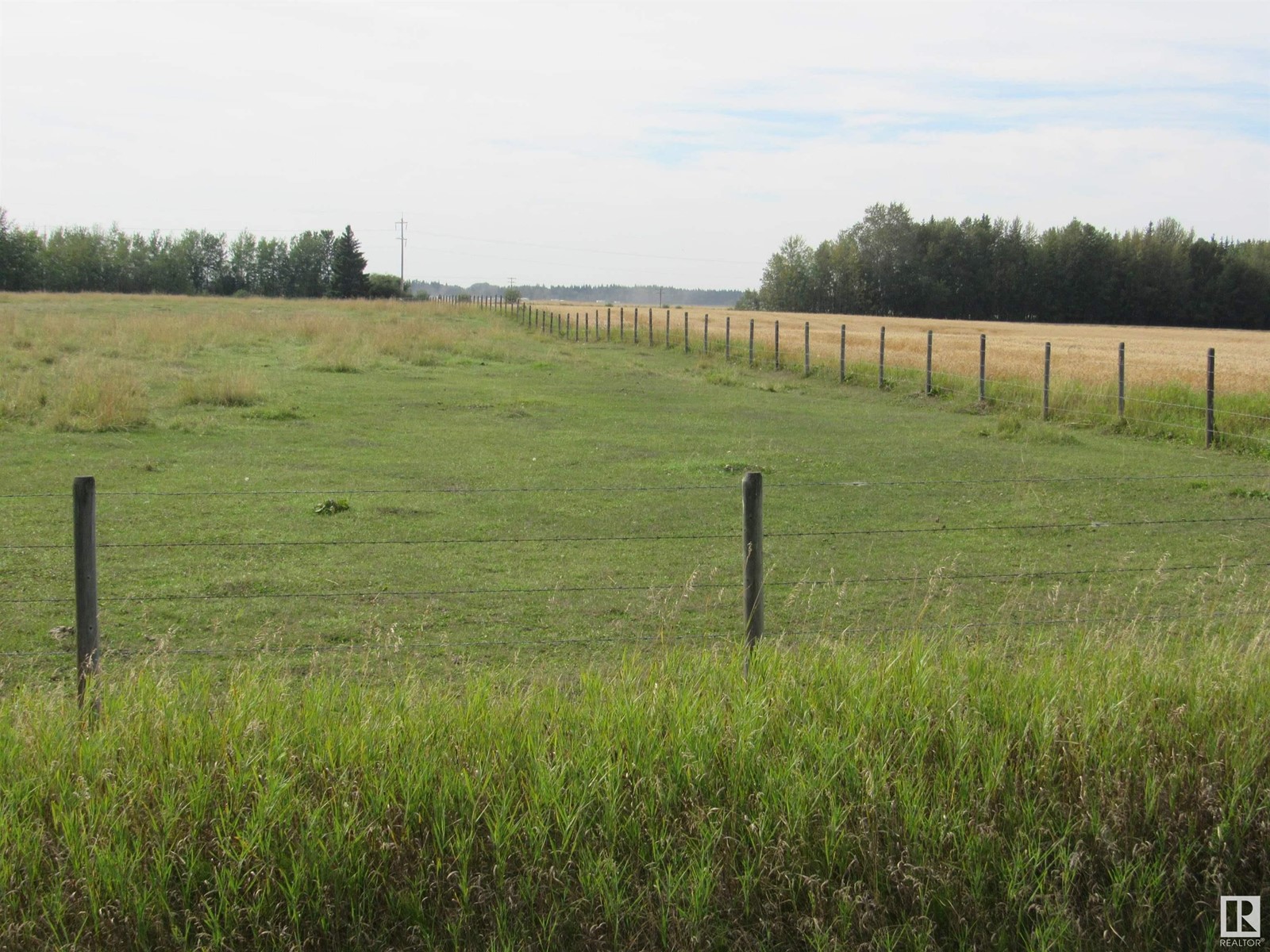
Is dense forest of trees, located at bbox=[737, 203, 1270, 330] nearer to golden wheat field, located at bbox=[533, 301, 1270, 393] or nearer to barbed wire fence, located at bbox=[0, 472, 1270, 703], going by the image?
golden wheat field, located at bbox=[533, 301, 1270, 393]

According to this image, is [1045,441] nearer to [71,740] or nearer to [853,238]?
[71,740]

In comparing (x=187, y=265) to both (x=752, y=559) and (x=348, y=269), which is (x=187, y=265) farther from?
(x=752, y=559)

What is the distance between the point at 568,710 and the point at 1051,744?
180 cm

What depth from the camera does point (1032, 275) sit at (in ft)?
328

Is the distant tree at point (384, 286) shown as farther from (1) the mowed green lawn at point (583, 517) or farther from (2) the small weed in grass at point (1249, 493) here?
(2) the small weed in grass at point (1249, 493)

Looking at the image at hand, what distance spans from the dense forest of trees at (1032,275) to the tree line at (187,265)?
43.3m

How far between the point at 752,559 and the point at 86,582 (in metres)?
2.80

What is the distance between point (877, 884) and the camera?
3896 millimetres

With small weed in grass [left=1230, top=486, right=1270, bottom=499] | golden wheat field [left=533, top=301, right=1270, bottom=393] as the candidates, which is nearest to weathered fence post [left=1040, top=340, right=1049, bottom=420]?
golden wheat field [left=533, top=301, right=1270, bottom=393]

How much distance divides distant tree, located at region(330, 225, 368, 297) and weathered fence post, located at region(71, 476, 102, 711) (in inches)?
4313

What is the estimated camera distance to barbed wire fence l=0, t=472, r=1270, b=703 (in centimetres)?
549

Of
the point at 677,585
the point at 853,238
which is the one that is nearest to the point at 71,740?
the point at 677,585

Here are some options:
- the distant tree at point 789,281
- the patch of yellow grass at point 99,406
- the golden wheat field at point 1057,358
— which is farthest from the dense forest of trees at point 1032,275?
the patch of yellow grass at point 99,406

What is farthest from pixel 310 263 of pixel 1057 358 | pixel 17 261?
pixel 1057 358
